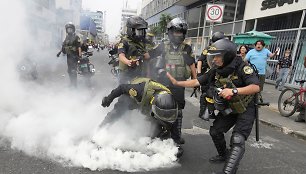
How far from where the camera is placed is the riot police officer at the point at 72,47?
26.2 feet

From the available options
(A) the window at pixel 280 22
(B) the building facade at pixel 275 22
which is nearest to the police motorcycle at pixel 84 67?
(B) the building facade at pixel 275 22

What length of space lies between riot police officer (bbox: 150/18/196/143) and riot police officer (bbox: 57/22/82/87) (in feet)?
15.4

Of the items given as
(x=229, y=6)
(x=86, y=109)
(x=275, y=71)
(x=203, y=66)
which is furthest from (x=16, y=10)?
(x=229, y=6)

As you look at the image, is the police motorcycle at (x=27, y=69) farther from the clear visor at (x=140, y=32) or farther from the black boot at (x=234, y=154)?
the black boot at (x=234, y=154)

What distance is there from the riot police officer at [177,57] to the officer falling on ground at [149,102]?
1.35 ft

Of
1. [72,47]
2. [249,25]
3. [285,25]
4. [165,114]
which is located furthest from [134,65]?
[249,25]

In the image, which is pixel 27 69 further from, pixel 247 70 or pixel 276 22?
pixel 276 22

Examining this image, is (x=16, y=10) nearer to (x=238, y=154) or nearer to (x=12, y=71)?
(x=12, y=71)

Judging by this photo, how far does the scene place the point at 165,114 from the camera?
3.24 metres

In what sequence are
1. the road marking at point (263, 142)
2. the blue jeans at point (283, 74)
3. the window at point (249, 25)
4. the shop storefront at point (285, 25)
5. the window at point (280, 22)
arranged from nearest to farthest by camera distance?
1. the road marking at point (263, 142)
2. the blue jeans at point (283, 74)
3. the shop storefront at point (285, 25)
4. the window at point (280, 22)
5. the window at point (249, 25)

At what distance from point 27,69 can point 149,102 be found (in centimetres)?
559

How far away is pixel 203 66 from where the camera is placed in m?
6.43

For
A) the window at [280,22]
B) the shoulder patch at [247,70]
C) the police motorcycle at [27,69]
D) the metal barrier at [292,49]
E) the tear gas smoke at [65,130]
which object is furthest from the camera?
the window at [280,22]

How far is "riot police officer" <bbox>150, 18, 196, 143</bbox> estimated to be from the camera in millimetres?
3920
